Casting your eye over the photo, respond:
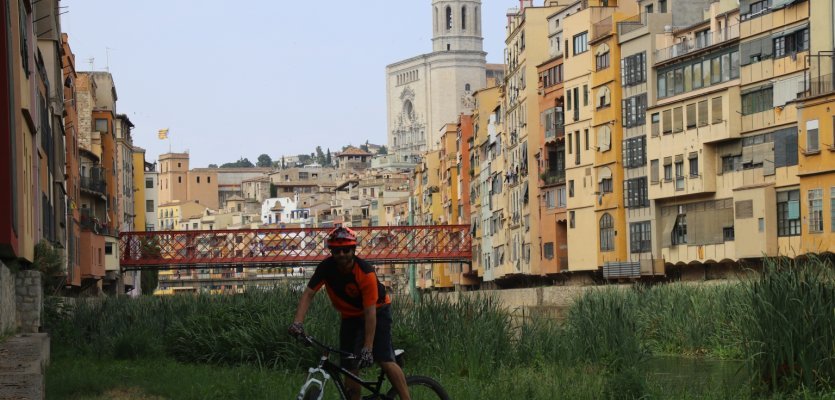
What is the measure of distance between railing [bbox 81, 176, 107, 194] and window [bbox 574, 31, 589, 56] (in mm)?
26949

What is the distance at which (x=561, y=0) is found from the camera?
92.2m

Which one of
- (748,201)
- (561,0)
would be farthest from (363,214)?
(748,201)

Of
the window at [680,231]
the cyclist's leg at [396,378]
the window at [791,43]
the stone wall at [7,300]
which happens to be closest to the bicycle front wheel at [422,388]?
the cyclist's leg at [396,378]

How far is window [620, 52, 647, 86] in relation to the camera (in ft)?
233

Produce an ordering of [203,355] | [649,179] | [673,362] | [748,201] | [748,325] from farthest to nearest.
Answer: [649,179]
[748,201]
[673,362]
[203,355]
[748,325]

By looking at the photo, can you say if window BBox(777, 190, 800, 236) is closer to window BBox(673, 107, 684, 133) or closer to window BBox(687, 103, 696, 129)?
A: window BBox(687, 103, 696, 129)

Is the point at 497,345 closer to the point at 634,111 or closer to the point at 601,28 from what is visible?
the point at 634,111

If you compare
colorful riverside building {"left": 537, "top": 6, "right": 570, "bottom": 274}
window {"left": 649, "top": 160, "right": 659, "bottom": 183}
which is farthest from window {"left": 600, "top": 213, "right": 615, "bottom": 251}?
colorful riverside building {"left": 537, "top": 6, "right": 570, "bottom": 274}

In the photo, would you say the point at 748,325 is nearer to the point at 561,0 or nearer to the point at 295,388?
the point at 295,388

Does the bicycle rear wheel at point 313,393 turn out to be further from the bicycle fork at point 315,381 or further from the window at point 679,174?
the window at point 679,174

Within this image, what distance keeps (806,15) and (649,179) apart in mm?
15142

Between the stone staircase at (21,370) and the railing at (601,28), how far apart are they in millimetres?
51966

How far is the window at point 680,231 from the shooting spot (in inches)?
2667

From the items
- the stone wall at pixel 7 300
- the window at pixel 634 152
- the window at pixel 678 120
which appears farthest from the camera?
the window at pixel 634 152
